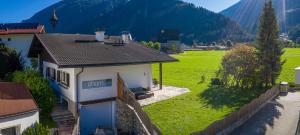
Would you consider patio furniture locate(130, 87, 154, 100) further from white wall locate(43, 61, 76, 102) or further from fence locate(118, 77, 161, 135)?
white wall locate(43, 61, 76, 102)

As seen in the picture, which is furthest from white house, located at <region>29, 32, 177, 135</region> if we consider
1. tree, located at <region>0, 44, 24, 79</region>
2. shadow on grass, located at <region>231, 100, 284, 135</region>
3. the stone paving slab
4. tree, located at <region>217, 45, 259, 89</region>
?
tree, located at <region>217, 45, 259, 89</region>

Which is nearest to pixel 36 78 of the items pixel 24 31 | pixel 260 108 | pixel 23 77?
pixel 23 77

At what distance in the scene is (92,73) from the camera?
18438mm

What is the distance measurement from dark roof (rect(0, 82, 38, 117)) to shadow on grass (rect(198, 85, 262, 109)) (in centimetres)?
1247

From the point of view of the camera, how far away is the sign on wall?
59.6 ft

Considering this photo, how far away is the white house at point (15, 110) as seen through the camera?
13.5 meters

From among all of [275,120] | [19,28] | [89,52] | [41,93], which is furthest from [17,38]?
[275,120]

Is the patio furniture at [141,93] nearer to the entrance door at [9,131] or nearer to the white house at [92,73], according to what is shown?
the white house at [92,73]

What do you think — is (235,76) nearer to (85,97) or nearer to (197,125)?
(197,125)

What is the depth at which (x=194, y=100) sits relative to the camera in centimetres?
2217

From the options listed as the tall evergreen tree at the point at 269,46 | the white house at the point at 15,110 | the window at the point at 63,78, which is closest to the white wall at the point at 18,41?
the window at the point at 63,78

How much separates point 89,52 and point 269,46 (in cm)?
1932

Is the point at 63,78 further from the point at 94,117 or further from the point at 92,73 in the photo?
the point at 94,117

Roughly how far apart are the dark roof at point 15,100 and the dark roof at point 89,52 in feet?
8.37
